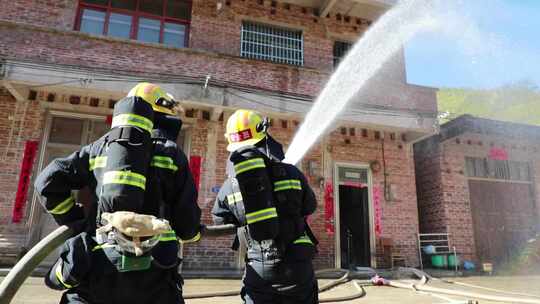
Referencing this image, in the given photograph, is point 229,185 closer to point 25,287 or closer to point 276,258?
point 276,258

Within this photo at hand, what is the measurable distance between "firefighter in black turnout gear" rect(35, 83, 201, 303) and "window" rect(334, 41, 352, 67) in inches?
380

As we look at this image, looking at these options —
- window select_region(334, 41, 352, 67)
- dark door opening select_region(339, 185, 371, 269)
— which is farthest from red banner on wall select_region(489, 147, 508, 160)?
window select_region(334, 41, 352, 67)

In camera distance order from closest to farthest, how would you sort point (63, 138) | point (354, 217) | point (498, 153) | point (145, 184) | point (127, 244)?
point (127, 244), point (145, 184), point (63, 138), point (354, 217), point (498, 153)

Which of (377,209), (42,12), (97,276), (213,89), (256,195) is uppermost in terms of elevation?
(42,12)

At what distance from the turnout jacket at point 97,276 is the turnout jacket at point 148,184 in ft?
0.60

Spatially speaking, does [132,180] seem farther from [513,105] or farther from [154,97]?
[513,105]

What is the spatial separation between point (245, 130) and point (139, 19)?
8409 mm

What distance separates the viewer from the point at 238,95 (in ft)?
28.5

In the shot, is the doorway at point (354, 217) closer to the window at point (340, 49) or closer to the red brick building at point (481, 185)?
the red brick building at point (481, 185)

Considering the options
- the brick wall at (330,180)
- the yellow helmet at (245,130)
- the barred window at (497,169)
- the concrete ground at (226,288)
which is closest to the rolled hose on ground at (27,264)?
the yellow helmet at (245,130)

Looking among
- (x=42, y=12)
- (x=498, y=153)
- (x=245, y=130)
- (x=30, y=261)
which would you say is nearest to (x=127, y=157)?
(x=30, y=261)

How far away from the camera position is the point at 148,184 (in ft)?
6.37

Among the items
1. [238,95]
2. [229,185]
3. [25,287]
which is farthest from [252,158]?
[238,95]

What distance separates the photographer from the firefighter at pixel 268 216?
2309mm
